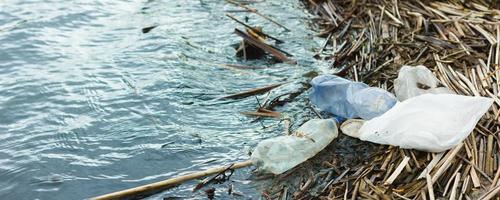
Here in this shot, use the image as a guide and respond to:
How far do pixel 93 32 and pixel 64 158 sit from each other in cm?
253

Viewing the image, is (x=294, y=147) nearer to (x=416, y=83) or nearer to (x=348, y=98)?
(x=348, y=98)

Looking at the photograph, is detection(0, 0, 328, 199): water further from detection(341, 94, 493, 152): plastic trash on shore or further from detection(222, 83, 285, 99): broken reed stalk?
detection(341, 94, 493, 152): plastic trash on shore

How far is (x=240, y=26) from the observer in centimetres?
677

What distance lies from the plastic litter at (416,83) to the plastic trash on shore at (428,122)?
354 millimetres

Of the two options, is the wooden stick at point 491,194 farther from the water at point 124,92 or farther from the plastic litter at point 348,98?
the water at point 124,92

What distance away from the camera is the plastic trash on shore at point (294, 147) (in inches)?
162

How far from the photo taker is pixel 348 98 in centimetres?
469

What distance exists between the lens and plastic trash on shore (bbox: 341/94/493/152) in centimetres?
388

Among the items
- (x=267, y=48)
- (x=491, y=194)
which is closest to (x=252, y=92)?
(x=267, y=48)

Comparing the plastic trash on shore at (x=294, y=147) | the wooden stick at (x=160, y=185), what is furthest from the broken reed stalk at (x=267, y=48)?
the wooden stick at (x=160, y=185)

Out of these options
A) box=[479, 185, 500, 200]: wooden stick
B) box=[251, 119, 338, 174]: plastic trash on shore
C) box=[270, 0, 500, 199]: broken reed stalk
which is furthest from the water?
box=[479, 185, 500, 200]: wooden stick

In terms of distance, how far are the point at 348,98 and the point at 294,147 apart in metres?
0.72

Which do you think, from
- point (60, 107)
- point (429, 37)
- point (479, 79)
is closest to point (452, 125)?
point (479, 79)

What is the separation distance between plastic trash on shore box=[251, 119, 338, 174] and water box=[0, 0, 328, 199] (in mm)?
154
